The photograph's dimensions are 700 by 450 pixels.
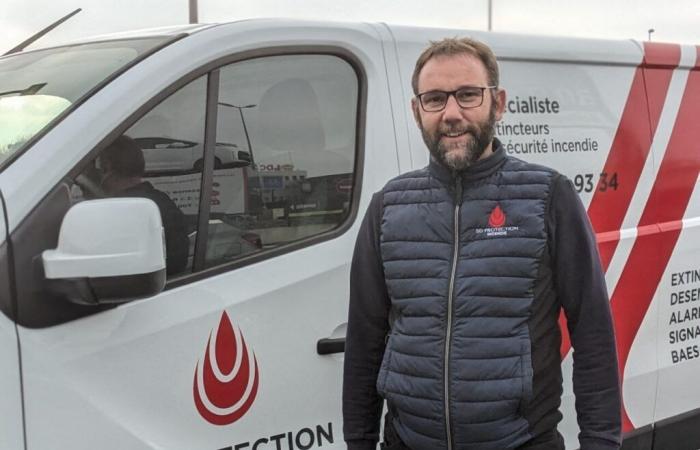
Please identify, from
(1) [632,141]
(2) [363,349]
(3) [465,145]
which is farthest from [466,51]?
(1) [632,141]

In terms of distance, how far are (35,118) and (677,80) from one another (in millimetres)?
2463

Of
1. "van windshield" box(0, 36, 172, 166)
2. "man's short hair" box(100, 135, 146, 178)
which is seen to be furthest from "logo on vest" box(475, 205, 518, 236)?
"van windshield" box(0, 36, 172, 166)

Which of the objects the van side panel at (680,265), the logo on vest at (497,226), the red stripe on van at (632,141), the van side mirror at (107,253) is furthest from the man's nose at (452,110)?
the van side panel at (680,265)

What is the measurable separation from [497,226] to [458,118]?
25cm

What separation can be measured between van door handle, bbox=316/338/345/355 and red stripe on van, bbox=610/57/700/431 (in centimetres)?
116

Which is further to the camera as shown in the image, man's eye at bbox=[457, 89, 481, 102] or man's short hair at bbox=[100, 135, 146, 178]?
man's short hair at bbox=[100, 135, 146, 178]

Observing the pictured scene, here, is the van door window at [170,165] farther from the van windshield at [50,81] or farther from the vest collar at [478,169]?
the vest collar at [478,169]

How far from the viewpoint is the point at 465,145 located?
1.95 metres

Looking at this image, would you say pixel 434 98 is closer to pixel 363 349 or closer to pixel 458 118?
pixel 458 118

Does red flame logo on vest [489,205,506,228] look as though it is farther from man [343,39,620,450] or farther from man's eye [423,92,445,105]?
man's eye [423,92,445,105]

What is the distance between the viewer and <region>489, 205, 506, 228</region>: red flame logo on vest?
1.93 m

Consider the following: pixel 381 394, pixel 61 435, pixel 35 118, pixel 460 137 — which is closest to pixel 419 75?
pixel 460 137

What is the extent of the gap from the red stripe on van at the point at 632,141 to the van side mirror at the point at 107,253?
70.9 inches

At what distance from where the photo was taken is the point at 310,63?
2605 mm
